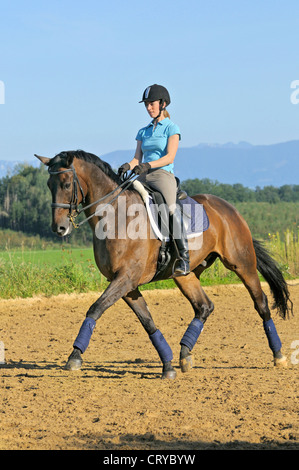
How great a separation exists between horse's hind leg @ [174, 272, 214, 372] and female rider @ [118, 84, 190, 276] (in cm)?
55

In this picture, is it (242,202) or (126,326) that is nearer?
(126,326)

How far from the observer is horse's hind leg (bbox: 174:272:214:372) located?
7418mm

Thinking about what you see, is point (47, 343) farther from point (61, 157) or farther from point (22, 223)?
point (22, 223)

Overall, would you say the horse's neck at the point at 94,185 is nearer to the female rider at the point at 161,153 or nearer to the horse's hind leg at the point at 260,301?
the female rider at the point at 161,153

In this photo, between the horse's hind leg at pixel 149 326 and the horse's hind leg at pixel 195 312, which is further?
the horse's hind leg at pixel 195 312

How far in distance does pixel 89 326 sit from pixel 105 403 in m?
0.82

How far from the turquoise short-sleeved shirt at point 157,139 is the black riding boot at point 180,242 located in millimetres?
545

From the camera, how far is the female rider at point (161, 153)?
7.02 metres

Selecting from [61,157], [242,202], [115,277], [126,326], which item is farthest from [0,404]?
[242,202]

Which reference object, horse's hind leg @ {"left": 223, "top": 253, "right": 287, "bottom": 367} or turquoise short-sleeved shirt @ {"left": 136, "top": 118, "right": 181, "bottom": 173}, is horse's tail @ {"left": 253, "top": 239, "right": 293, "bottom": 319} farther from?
turquoise short-sleeved shirt @ {"left": 136, "top": 118, "right": 181, "bottom": 173}

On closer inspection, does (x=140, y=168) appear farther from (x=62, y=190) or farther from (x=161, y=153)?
(x=62, y=190)

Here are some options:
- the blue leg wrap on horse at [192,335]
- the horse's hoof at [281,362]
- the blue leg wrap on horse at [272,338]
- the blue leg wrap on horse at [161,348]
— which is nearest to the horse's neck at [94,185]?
the blue leg wrap on horse at [161,348]

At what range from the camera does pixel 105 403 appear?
5.93 metres

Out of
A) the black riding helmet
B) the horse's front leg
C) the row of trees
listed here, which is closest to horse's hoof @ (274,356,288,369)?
the horse's front leg
